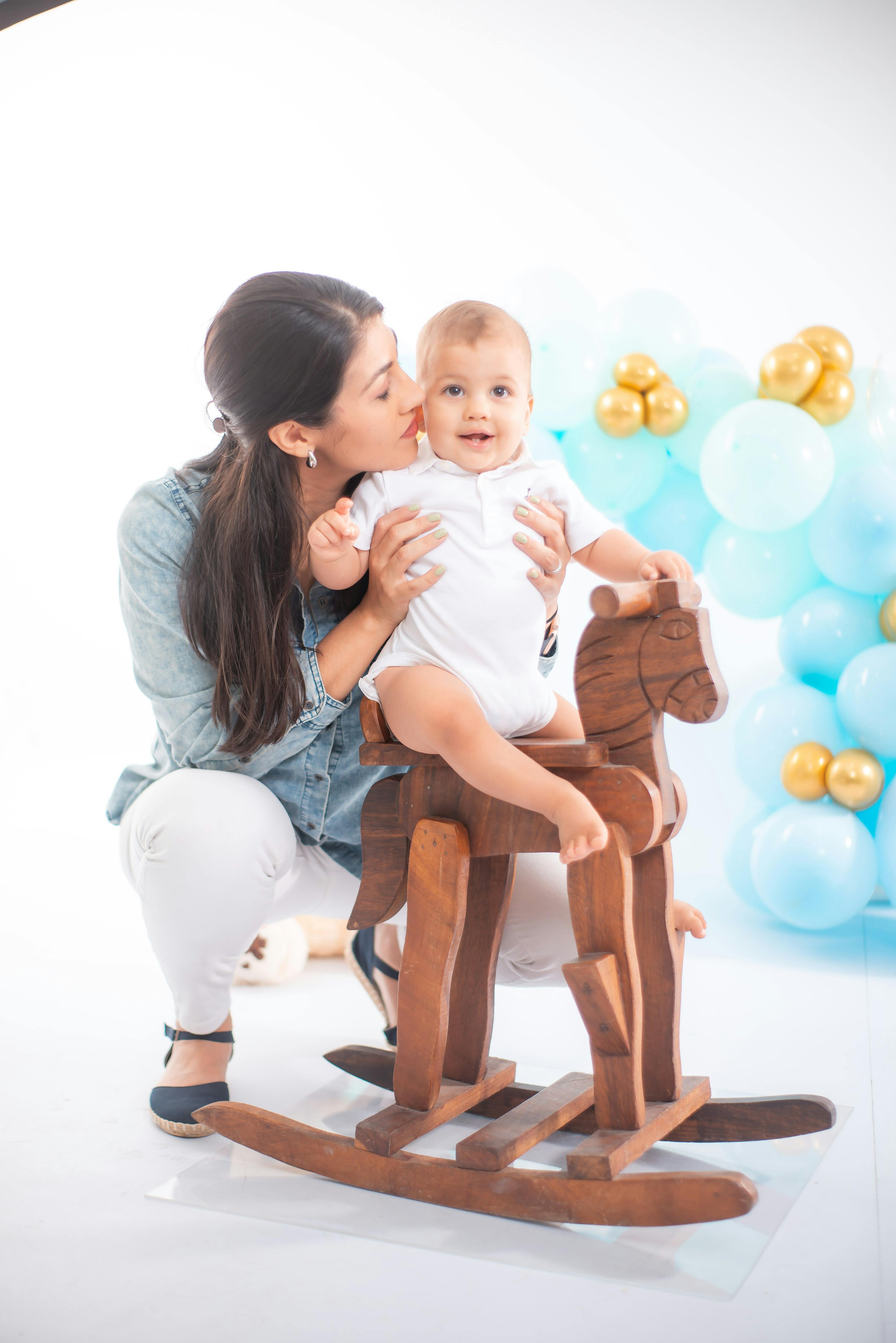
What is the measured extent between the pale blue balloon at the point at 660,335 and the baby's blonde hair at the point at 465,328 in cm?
104

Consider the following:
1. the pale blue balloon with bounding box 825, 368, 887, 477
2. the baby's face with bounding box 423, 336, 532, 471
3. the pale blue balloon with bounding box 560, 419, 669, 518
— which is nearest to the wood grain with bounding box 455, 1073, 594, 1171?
the baby's face with bounding box 423, 336, 532, 471

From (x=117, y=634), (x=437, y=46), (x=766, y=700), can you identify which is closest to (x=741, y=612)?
(x=766, y=700)

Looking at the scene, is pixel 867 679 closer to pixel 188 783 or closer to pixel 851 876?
pixel 851 876

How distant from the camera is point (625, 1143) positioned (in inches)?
48.9

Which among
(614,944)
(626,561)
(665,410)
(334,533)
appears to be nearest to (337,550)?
(334,533)

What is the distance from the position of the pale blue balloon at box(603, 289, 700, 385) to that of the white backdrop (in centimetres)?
69

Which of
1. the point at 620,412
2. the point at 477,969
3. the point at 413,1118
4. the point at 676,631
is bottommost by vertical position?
the point at 413,1118

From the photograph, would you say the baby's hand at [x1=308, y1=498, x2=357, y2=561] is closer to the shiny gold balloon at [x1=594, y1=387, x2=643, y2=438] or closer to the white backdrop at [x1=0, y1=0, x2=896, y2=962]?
the shiny gold balloon at [x1=594, y1=387, x2=643, y2=438]

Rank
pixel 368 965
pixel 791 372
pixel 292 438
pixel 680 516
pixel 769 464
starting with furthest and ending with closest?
pixel 680 516
pixel 791 372
pixel 769 464
pixel 368 965
pixel 292 438

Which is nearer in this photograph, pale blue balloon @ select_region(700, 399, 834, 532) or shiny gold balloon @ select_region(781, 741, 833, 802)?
pale blue balloon @ select_region(700, 399, 834, 532)

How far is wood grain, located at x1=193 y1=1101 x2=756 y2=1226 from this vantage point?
1179 millimetres

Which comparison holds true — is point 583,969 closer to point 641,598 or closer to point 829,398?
point 641,598

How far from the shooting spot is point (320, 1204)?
→ 4.33ft

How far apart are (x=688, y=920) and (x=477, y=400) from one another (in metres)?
0.73
